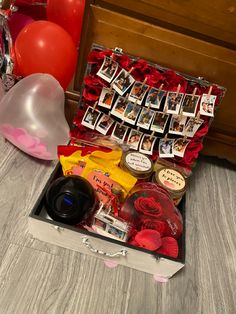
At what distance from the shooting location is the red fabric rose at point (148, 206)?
836 mm

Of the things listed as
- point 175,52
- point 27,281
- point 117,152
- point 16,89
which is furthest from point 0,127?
point 175,52

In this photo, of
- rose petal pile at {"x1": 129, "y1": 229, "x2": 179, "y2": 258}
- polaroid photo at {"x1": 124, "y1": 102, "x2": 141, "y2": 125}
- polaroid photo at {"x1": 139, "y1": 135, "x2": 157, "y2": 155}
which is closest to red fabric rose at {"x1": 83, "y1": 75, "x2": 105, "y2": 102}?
polaroid photo at {"x1": 124, "y1": 102, "x2": 141, "y2": 125}

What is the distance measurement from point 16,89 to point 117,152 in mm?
354

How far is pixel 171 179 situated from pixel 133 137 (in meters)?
0.20

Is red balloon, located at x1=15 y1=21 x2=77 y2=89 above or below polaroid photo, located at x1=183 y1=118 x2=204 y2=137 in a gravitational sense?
above

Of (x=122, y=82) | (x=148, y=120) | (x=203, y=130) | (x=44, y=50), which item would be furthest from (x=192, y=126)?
(x=44, y=50)

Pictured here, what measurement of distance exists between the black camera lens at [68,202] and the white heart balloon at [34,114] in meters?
0.21

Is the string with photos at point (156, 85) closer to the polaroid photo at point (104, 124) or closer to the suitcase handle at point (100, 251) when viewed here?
the polaroid photo at point (104, 124)

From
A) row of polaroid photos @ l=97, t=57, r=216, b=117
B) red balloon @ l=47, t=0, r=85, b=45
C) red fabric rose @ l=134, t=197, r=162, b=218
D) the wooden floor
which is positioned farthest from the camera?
red balloon @ l=47, t=0, r=85, b=45

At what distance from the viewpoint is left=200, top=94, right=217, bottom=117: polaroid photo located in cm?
95

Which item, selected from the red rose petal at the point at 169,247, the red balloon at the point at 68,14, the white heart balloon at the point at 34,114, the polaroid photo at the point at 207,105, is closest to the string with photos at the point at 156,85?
the polaroid photo at the point at 207,105

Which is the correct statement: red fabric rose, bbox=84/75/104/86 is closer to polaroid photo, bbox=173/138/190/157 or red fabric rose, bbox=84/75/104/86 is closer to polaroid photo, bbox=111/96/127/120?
polaroid photo, bbox=111/96/127/120

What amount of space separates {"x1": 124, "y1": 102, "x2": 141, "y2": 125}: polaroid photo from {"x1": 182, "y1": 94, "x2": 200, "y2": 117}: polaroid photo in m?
0.14

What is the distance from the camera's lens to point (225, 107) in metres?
1.05
